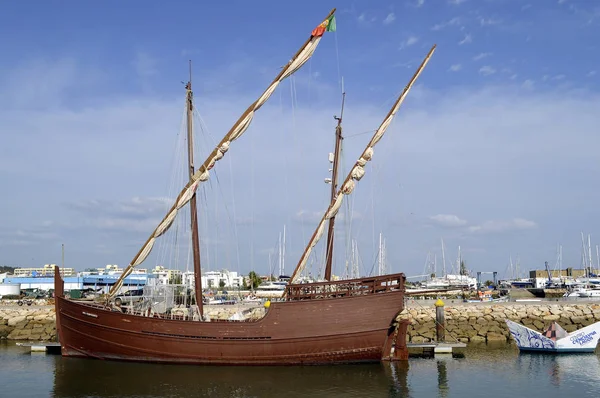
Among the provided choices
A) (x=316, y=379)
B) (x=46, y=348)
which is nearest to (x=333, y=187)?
(x=316, y=379)

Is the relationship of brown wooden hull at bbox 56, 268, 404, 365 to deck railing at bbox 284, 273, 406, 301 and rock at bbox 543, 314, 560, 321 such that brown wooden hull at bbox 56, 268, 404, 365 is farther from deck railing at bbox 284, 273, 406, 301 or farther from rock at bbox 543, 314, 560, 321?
rock at bbox 543, 314, 560, 321

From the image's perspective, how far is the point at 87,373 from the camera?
81.6 feet

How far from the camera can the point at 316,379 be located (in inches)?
917

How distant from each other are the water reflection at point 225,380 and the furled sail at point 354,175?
203 inches

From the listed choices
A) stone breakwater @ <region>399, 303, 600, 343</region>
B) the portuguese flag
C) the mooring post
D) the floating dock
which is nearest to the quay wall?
stone breakwater @ <region>399, 303, 600, 343</region>

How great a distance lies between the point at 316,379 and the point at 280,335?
8.88 feet

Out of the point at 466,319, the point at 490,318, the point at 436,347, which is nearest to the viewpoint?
the point at 436,347

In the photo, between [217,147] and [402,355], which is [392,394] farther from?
[217,147]

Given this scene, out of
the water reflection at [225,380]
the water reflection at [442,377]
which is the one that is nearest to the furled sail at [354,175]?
the water reflection at [225,380]

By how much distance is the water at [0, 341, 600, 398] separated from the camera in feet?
69.5

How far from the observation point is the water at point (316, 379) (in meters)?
21.2

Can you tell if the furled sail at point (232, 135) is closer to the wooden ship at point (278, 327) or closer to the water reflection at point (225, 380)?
the wooden ship at point (278, 327)

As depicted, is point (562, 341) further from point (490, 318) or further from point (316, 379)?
point (316, 379)

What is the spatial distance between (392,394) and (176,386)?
28.3 ft
